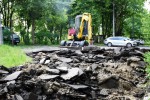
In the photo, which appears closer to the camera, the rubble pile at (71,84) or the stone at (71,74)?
the rubble pile at (71,84)

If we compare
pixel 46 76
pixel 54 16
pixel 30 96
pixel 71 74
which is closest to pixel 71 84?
pixel 71 74

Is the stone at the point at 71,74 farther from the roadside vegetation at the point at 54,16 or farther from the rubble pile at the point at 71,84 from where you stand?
the roadside vegetation at the point at 54,16

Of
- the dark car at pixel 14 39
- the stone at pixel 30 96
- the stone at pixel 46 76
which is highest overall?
the dark car at pixel 14 39

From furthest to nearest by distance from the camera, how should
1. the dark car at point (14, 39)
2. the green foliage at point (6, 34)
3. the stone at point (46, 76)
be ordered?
1. the green foliage at point (6, 34)
2. the dark car at point (14, 39)
3. the stone at point (46, 76)

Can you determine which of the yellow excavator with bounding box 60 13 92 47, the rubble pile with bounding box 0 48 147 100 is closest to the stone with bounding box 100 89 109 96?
the rubble pile with bounding box 0 48 147 100

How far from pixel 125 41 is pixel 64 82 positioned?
3165 centimetres

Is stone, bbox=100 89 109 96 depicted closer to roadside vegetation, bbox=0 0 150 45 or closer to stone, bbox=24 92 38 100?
stone, bbox=24 92 38 100

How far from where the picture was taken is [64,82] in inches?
403

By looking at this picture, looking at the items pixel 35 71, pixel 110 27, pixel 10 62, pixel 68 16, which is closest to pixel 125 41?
pixel 110 27

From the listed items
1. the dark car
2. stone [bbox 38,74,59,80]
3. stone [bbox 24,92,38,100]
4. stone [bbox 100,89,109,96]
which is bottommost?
stone [bbox 100,89,109,96]

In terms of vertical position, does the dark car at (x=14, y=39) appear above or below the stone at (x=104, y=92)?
above

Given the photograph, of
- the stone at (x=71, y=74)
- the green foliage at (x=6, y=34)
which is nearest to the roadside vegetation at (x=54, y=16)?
the green foliage at (x=6, y=34)

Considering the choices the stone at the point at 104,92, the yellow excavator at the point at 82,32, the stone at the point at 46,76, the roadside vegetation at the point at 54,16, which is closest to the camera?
the stone at the point at 104,92

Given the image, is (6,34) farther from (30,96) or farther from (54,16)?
(30,96)
